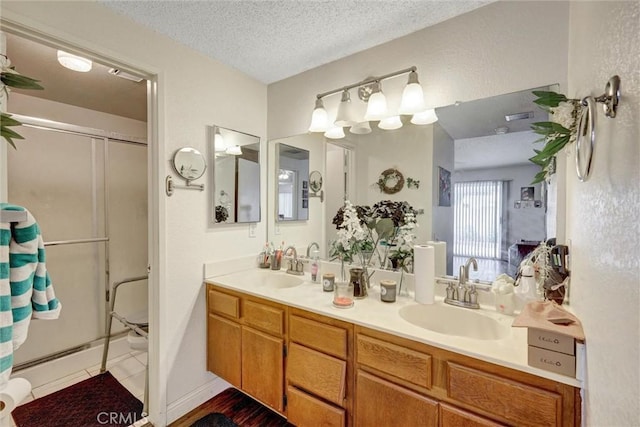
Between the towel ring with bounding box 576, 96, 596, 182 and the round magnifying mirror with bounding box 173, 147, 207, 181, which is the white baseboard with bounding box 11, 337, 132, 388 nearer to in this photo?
the round magnifying mirror with bounding box 173, 147, 207, 181

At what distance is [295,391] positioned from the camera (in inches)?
60.0

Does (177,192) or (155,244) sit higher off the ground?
(177,192)

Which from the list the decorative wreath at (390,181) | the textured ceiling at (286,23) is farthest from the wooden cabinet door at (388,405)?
the textured ceiling at (286,23)

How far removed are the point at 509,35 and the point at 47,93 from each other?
3.32 m

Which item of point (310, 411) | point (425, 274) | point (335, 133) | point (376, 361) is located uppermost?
point (335, 133)

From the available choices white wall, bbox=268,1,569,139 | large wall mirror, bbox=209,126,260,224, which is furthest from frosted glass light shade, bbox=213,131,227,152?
white wall, bbox=268,1,569,139

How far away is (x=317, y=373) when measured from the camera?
4.70 ft

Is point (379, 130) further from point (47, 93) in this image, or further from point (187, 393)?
point (47, 93)

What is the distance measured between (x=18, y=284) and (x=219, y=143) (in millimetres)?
1472

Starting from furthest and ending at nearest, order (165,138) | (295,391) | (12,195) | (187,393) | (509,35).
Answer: (12,195)
(187,393)
(165,138)
(295,391)
(509,35)

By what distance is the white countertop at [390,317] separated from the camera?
99 cm

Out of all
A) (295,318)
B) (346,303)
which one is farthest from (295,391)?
(346,303)

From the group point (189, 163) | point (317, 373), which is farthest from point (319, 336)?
point (189, 163)

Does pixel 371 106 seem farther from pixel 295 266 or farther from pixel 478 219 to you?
pixel 295 266
